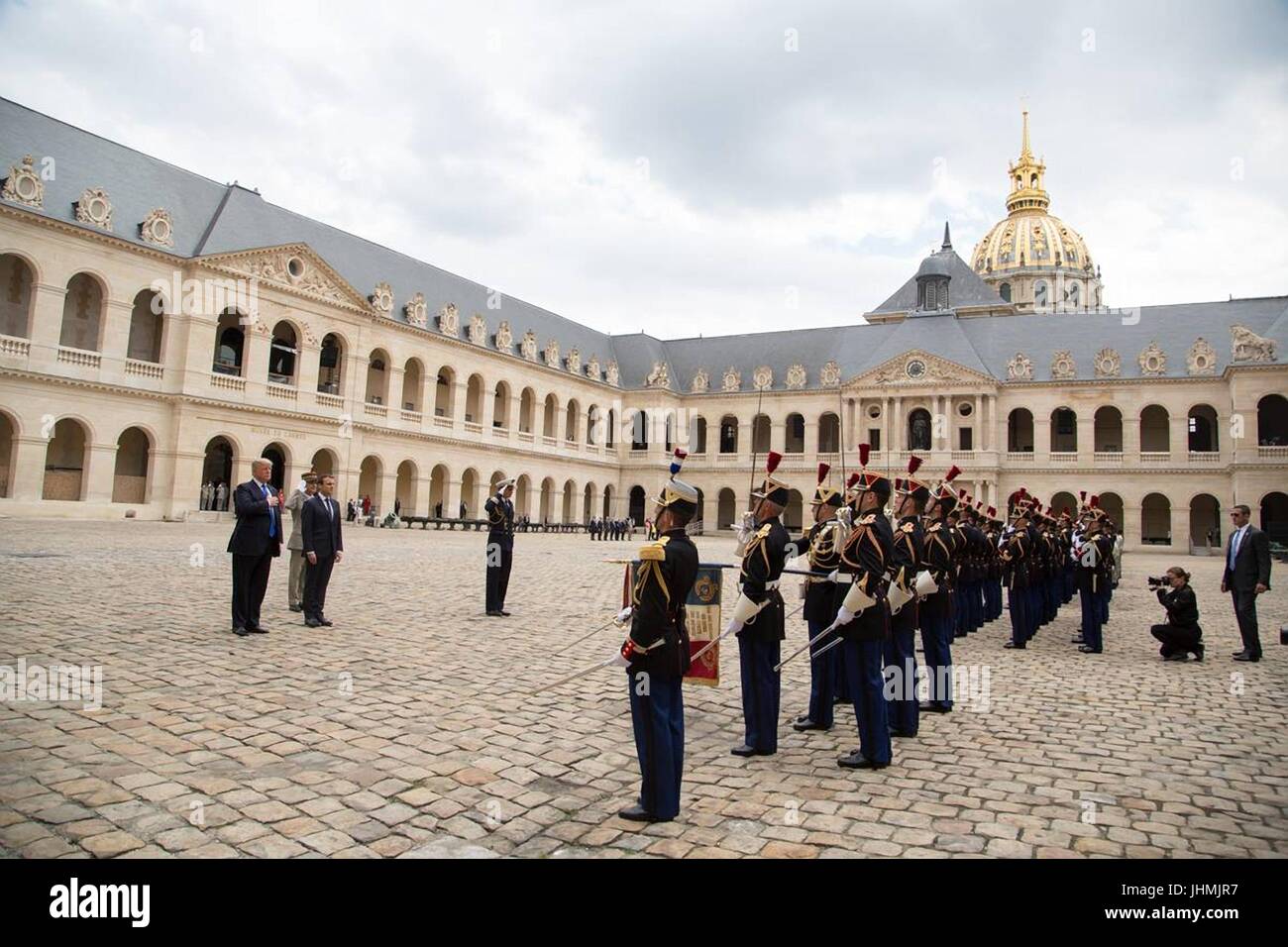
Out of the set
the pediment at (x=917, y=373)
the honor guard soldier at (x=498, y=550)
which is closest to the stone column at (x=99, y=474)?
the honor guard soldier at (x=498, y=550)

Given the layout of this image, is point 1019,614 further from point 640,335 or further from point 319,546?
point 640,335

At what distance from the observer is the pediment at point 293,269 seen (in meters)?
35.3

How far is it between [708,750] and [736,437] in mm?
56372

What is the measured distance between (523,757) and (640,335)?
6104cm

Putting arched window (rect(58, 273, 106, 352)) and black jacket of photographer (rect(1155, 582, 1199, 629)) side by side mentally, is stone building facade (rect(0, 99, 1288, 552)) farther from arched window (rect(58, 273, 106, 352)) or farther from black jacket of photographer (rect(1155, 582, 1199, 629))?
black jacket of photographer (rect(1155, 582, 1199, 629))

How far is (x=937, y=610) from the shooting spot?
25.9 ft

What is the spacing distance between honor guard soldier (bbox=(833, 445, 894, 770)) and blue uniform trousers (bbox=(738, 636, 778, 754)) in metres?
0.54

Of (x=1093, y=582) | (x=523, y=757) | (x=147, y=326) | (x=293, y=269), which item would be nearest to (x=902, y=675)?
(x=523, y=757)

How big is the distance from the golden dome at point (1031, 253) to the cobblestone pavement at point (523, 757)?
90153 mm

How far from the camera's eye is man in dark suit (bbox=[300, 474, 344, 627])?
10156 mm

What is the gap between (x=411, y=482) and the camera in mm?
44625
